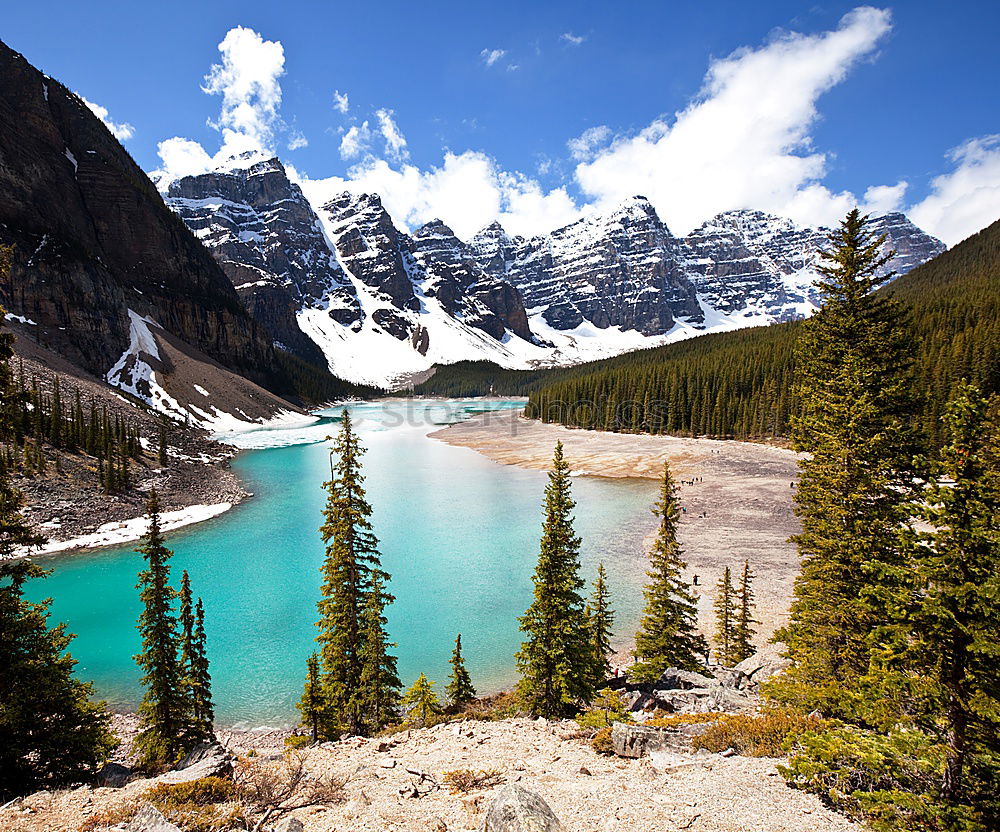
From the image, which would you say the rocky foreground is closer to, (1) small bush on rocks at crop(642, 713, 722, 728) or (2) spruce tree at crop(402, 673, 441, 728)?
(1) small bush on rocks at crop(642, 713, 722, 728)

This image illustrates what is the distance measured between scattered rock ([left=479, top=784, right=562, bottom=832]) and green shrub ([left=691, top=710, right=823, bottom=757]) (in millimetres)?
5181

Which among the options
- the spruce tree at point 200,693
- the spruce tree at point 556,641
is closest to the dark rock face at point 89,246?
the spruce tree at point 200,693

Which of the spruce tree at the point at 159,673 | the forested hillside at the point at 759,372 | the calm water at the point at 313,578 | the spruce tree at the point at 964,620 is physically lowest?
the calm water at the point at 313,578

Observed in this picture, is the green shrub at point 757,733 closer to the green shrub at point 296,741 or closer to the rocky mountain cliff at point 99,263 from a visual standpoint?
the green shrub at point 296,741

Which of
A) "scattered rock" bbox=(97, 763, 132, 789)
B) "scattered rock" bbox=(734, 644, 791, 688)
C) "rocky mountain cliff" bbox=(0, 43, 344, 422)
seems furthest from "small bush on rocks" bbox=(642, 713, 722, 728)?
"rocky mountain cliff" bbox=(0, 43, 344, 422)

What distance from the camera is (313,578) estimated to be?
32.5 m

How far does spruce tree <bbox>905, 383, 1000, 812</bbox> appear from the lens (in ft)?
19.7

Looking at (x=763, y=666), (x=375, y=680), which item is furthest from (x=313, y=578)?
(x=763, y=666)

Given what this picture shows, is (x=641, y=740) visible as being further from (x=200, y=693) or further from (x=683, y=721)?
(x=200, y=693)

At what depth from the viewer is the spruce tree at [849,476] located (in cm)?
1075

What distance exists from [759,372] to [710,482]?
47964mm

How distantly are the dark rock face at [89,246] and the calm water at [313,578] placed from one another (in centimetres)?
6206

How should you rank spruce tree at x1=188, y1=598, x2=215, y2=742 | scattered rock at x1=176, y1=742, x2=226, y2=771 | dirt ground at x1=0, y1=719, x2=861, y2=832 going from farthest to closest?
spruce tree at x1=188, y1=598, x2=215, y2=742
scattered rock at x1=176, y1=742, x2=226, y2=771
dirt ground at x1=0, y1=719, x2=861, y2=832

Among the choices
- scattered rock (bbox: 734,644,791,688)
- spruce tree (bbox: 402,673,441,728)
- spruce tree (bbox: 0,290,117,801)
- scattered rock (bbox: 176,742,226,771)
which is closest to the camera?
spruce tree (bbox: 0,290,117,801)
